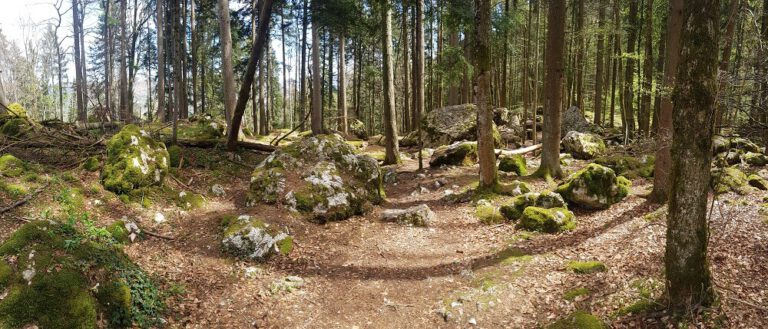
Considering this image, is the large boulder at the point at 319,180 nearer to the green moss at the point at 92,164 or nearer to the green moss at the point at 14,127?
the green moss at the point at 92,164

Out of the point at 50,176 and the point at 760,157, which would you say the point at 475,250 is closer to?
the point at 50,176

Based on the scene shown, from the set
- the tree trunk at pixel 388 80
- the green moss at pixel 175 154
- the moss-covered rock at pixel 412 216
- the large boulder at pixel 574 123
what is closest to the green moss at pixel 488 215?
the moss-covered rock at pixel 412 216

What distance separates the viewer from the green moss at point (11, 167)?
7378 millimetres

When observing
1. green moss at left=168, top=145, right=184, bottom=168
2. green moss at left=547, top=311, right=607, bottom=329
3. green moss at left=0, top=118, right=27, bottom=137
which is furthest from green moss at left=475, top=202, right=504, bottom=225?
green moss at left=0, top=118, right=27, bottom=137

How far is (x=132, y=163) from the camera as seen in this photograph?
8469 millimetres

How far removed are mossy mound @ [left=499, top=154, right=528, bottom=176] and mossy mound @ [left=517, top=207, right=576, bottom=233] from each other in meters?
4.32

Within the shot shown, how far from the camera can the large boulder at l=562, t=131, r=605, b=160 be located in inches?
618

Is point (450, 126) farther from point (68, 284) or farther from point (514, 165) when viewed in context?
point (68, 284)

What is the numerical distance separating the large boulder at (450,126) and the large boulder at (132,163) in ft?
40.4

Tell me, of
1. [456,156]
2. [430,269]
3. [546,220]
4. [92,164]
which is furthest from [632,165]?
[92,164]

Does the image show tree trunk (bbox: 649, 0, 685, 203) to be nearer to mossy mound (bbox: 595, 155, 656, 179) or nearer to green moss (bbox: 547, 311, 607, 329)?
mossy mound (bbox: 595, 155, 656, 179)

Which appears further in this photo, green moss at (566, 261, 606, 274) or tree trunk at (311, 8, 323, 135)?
tree trunk at (311, 8, 323, 135)

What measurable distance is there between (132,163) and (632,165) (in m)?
14.3

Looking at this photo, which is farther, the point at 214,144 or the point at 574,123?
the point at 574,123
